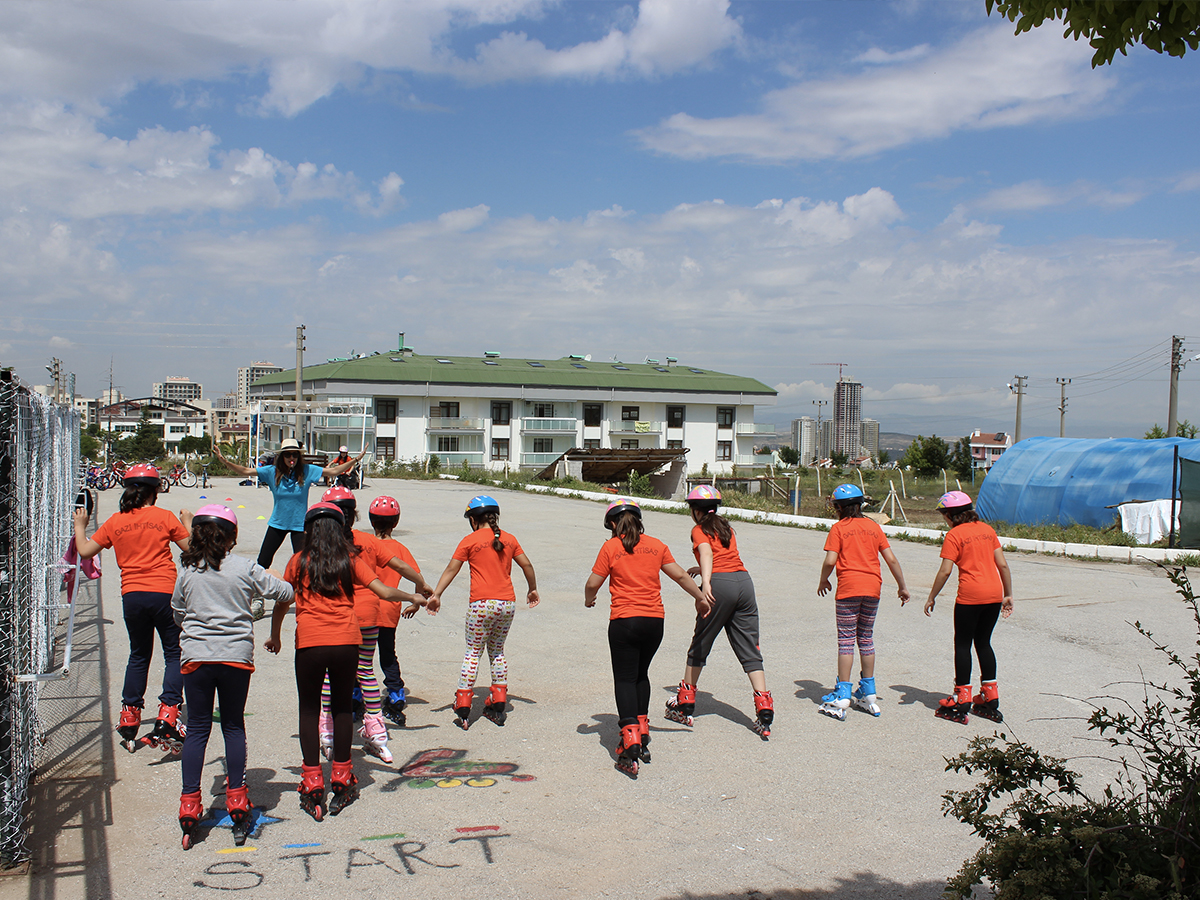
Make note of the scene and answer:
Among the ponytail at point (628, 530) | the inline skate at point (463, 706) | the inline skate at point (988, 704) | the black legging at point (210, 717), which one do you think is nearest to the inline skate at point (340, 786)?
the black legging at point (210, 717)

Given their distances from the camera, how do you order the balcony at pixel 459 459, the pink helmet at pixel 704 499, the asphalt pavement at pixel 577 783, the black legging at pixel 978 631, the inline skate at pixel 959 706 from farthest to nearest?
1. the balcony at pixel 459 459
2. the black legging at pixel 978 631
3. the inline skate at pixel 959 706
4. the pink helmet at pixel 704 499
5. the asphalt pavement at pixel 577 783

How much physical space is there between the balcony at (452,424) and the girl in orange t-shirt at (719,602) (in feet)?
172

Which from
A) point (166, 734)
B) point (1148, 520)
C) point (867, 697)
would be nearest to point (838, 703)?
point (867, 697)

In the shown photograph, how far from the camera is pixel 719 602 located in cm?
595

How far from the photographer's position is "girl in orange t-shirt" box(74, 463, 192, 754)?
5340mm

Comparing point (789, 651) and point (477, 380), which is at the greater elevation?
point (477, 380)

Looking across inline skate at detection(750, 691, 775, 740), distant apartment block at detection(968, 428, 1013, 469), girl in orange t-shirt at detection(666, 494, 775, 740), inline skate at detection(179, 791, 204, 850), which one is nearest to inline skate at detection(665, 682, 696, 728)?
girl in orange t-shirt at detection(666, 494, 775, 740)

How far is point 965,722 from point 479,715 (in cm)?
358

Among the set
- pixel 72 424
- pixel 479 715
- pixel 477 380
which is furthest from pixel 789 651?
pixel 477 380

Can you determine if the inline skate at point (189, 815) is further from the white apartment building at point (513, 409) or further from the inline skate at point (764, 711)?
the white apartment building at point (513, 409)

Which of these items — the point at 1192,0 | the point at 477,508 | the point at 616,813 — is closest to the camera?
the point at 1192,0

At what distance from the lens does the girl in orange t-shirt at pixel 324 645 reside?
14.6 ft

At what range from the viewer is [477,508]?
5.94 meters

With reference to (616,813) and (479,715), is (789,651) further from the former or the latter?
(616,813)
